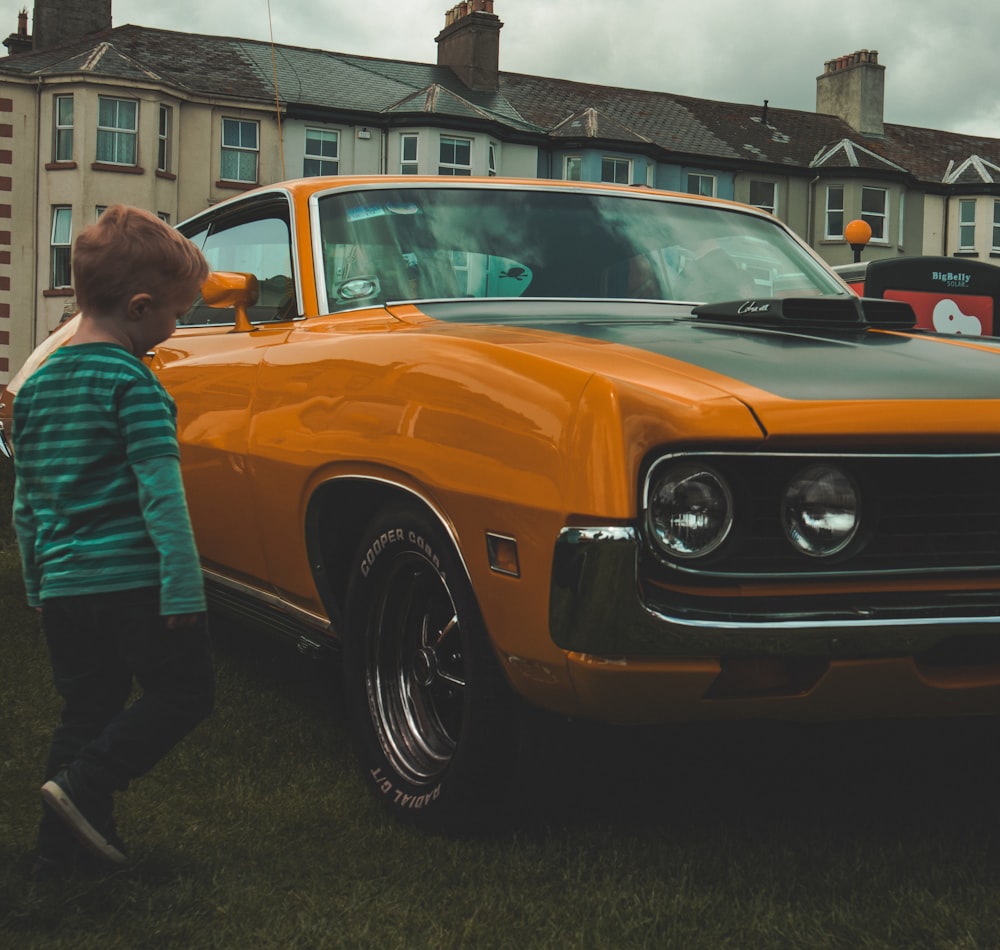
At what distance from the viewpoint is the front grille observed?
107 inches

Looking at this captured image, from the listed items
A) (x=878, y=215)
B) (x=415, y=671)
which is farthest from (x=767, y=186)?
(x=415, y=671)

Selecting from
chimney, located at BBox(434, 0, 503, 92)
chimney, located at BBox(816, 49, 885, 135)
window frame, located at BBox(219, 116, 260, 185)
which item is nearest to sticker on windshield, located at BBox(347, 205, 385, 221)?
window frame, located at BBox(219, 116, 260, 185)

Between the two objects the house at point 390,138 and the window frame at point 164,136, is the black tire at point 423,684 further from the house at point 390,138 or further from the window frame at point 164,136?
the window frame at point 164,136

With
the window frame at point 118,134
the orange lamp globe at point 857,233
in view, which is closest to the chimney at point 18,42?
the window frame at point 118,134

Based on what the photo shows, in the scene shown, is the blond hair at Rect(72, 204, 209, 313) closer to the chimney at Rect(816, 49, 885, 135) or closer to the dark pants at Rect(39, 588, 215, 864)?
the dark pants at Rect(39, 588, 215, 864)

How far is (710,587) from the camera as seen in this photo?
2.68 metres

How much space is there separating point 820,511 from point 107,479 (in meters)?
1.46

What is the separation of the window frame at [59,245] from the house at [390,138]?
50 millimetres

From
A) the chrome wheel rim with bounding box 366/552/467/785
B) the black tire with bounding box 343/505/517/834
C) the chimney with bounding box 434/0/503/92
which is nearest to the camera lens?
the black tire with bounding box 343/505/517/834

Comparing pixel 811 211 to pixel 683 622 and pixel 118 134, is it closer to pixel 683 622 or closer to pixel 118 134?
pixel 118 134

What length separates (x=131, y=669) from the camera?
3010mm

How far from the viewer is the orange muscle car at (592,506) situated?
2.63 metres

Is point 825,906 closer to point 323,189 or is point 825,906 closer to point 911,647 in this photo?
point 911,647

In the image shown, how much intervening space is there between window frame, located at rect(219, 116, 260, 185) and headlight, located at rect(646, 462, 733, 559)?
33753mm
